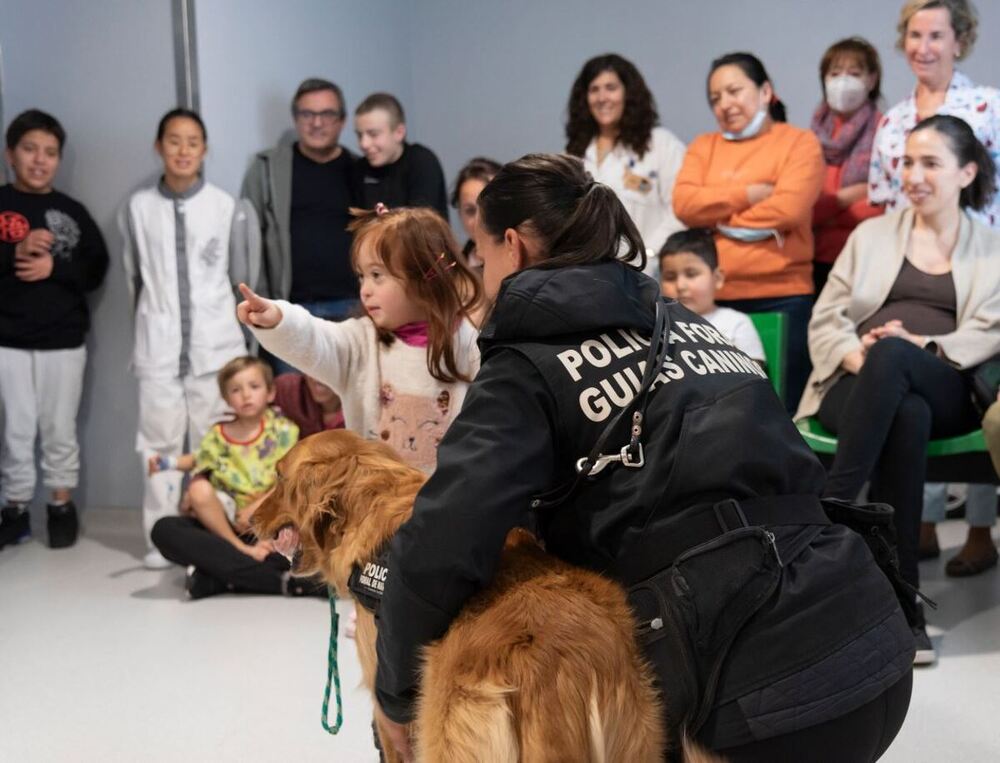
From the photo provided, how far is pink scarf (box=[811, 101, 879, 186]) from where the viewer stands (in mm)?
4352

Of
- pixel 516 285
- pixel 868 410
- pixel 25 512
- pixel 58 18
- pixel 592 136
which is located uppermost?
pixel 58 18

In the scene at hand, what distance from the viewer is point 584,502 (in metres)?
1.60

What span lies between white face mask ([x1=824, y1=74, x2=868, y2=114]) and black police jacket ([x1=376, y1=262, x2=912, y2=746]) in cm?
305

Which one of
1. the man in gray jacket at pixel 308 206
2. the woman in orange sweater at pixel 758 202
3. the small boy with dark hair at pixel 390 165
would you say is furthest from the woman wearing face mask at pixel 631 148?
the man in gray jacket at pixel 308 206

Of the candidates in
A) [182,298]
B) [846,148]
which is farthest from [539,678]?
[182,298]

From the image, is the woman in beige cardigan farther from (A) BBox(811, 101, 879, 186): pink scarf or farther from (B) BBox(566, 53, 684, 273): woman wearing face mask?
(B) BBox(566, 53, 684, 273): woman wearing face mask

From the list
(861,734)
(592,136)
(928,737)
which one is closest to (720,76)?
(592,136)

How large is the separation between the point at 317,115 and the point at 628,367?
3.60m

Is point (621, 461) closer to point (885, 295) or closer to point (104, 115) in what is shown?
point (885, 295)

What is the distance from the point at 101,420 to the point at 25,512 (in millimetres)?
506

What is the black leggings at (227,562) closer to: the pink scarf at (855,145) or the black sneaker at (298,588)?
the black sneaker at (298,588)

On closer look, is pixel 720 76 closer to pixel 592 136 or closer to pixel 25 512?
pixel 592 136

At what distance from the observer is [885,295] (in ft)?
12.2

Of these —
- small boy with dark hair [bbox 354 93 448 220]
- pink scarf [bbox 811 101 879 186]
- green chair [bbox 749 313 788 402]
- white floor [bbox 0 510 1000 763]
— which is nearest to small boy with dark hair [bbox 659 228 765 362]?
green chair [bbox 749 313 788 402]
